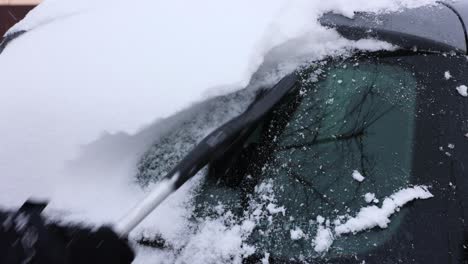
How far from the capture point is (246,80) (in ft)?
4.82

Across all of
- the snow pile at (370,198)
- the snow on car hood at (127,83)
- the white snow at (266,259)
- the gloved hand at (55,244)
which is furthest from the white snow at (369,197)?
the gloved hand at (55,244)

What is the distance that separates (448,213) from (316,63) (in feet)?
2.15

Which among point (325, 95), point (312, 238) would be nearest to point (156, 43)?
point (325, 95)

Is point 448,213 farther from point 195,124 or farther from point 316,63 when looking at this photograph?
point 195,124

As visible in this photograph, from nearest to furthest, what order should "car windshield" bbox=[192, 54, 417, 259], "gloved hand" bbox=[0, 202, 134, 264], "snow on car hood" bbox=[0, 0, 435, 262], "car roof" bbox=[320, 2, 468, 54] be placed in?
"gloved hand" bbox=[0, 202, 134, 264] < "car windshield" bbox=[192, 54, 417, 259] < "snow on car hood" bbox=[0, 0, 435, 262] < "car roof" bbox=[320, 2, 468, 54]

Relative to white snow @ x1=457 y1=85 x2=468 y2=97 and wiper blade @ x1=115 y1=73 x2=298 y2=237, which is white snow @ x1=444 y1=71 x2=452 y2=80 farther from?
wiper blade @ x1=115 y1=73 x2=298 y2=237

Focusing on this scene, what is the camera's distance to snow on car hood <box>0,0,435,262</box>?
1.42 metres

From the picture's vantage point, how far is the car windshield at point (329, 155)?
1.28 meters

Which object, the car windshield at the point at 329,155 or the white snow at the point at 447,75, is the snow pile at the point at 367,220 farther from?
the white snow at the point at 447,75

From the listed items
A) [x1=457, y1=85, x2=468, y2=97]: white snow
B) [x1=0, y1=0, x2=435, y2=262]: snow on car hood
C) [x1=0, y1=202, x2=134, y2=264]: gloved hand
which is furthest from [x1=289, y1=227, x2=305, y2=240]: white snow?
[x1=457, y1=85, x2=468, y2=97]: white snow

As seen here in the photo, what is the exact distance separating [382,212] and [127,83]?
918 millimetres

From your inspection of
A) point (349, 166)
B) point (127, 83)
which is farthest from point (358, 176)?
point (127, 83)

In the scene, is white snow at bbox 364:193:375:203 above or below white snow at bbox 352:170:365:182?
below

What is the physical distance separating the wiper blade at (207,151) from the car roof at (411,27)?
0.33 m
